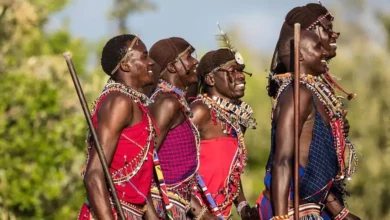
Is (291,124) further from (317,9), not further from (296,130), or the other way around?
(317,9)

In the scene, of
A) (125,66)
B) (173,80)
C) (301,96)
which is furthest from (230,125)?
(301,96)

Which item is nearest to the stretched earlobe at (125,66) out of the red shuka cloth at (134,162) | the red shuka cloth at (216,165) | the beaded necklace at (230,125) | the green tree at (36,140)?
the red shuka cloth at (134,162)

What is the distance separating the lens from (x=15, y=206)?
20.5m

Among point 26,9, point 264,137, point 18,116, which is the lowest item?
point 264,137

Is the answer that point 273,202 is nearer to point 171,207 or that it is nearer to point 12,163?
point 171,207

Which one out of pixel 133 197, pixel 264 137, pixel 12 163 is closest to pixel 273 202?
pixel 133 197

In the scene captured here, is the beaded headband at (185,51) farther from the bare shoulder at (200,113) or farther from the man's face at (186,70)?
the bare shoulder at (200,113)

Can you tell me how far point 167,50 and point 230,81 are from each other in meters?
0.82

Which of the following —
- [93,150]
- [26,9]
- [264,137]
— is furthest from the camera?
[264,137]

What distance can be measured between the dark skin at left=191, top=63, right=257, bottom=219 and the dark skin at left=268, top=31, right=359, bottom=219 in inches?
79.2

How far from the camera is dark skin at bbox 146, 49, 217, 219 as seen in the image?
10.4 metres

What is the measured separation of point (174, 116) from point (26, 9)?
1352 cm

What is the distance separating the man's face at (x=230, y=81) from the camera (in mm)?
11633

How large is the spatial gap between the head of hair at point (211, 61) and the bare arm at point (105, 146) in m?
2.87
